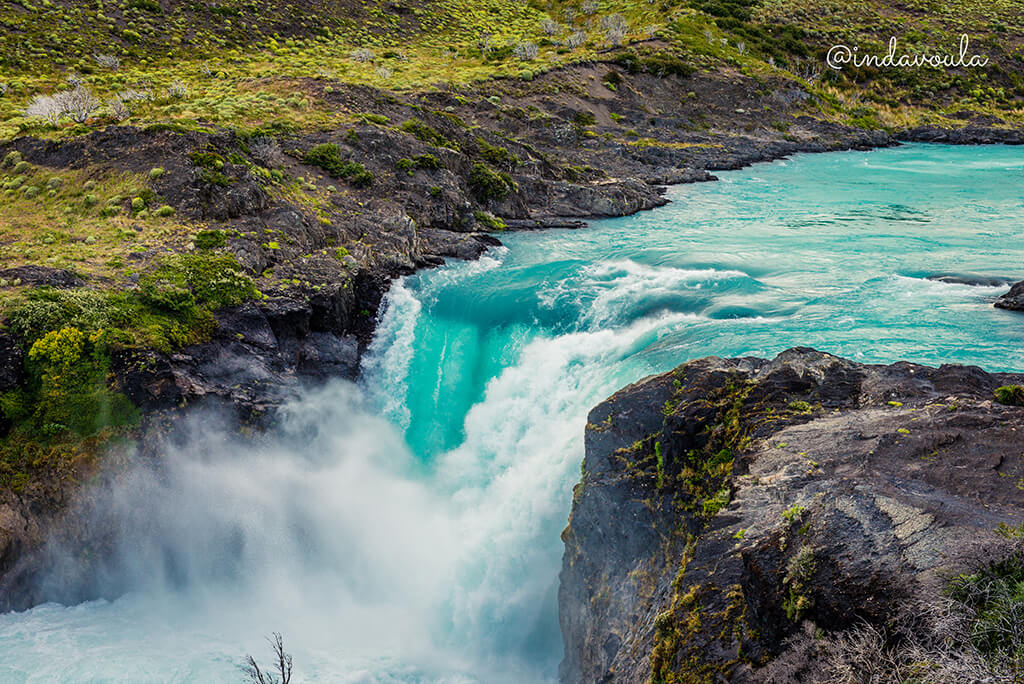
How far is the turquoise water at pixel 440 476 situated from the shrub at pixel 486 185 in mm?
9991

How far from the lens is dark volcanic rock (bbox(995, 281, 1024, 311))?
24203mm

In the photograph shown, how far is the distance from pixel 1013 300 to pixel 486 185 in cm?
2720

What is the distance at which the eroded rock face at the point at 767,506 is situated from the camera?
405 inches

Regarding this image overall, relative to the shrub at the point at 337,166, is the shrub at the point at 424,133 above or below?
above

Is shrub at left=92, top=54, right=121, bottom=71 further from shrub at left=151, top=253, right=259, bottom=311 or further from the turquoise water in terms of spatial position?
the turquoise water

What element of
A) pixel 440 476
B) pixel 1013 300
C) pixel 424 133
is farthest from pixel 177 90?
pixel 1013 300

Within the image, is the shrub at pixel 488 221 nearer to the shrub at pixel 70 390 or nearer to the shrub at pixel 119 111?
the shrub at pixel 119 111

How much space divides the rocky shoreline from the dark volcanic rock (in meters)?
22.7

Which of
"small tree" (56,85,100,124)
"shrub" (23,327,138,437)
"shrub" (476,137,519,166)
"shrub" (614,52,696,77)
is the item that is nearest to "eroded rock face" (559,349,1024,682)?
"shrub" (23,327,138,437)

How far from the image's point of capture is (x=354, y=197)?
36125 mm

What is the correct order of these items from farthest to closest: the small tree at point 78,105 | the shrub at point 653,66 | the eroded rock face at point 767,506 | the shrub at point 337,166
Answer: the shrub at point 653,66, the small tree at point 78,105, the shrub at point 337,166, the eroded rock face at point 767,506

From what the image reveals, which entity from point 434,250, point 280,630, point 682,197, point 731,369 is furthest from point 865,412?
point 682,197

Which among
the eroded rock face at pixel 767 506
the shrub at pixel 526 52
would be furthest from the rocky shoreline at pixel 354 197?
the eroded rock face at pixel 767 506

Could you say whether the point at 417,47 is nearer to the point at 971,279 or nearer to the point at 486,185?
the point at 486,185
